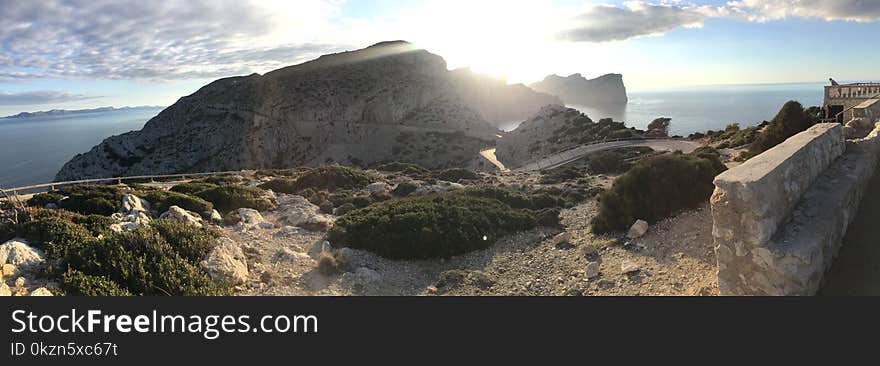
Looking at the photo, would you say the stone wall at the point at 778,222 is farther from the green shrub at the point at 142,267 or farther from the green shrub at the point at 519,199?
the green shrub at the point at 519,199

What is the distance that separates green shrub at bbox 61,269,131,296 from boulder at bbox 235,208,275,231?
522 centimetres

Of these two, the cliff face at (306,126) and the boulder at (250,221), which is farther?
Result: the cliff face at (306,126)

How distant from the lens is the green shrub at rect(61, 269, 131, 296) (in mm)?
7062

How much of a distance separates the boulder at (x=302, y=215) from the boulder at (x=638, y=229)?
28.6 feet

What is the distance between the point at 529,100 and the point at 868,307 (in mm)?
166412

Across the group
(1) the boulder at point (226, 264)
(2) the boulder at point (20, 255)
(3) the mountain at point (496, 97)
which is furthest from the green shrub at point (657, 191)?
(3) the mountain at point (496, 97)

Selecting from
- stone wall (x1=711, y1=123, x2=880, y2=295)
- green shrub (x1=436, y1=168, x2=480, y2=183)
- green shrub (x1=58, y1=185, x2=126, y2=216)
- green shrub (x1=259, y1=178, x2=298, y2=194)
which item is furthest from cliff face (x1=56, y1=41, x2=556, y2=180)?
stone wall (x1=711, y1=123, x2=880, y2=295)

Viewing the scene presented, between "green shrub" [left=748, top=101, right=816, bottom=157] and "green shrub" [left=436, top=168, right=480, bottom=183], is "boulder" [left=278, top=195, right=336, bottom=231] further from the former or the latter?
"green shrub" [left=748, top=101, right=816, bottom=157]

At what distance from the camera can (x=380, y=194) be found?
18672mm

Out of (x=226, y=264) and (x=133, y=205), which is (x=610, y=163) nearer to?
(x=226, y=264)

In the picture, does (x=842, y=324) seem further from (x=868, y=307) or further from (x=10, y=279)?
(x=10, y=279)

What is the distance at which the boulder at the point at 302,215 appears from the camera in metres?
13.6

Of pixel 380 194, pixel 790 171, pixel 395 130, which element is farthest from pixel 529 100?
pixel 790 171

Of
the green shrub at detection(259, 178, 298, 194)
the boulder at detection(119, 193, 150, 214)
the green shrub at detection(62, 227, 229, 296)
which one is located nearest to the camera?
the green shrub at detection(62, 227, 229, 296)
